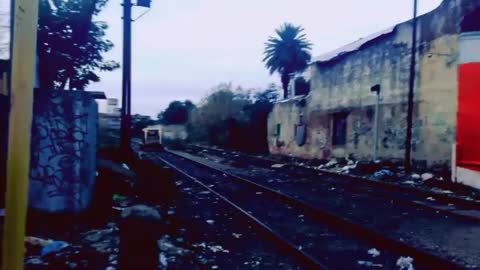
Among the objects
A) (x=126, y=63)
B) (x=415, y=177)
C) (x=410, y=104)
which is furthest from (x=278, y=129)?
(x=126, y=63)

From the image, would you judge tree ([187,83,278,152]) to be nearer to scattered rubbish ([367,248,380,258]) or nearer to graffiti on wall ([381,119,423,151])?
graffiti on wall ([381,119,423,151])

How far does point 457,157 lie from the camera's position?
14422 mm

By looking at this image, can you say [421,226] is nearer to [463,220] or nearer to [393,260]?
[463,220]

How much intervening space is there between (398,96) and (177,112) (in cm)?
5877

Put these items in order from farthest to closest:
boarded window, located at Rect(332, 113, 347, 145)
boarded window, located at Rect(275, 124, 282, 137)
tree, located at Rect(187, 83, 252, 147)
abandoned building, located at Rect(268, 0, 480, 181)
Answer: tree, located at Rect(187, 83, 252, 147) → boarded window, located at Rect(275, 124, 282, 137) → boarded window, located at Rect(332, 113, 347, 145) → abandoned building, located at Rect(268, 0, 480, 181)

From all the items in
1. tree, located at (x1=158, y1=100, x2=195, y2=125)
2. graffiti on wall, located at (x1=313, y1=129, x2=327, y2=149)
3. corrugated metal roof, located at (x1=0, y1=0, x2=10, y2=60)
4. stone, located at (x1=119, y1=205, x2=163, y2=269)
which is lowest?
stone, located at (x1=119, y1=205, x2=163, y2=269)

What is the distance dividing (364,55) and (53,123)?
19.3 metres

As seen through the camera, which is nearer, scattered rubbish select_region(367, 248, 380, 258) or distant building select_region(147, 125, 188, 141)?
Result: scattered rubbish select_region(367, 248, 380, 258)

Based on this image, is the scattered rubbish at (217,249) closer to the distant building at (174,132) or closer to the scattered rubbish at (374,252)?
the scattered rubbish at (374,252)

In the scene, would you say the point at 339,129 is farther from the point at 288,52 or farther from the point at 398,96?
the point at 288,52

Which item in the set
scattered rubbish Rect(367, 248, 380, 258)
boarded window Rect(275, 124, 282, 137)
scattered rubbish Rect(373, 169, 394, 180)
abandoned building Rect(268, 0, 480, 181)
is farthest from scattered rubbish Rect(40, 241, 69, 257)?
boarded window Rect(275, 124, 282, 137)

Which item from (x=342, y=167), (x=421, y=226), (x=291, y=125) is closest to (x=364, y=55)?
(x=342, y=167)

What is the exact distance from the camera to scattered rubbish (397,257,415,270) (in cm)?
580

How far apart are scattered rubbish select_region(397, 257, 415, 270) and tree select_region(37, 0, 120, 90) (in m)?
11.9
